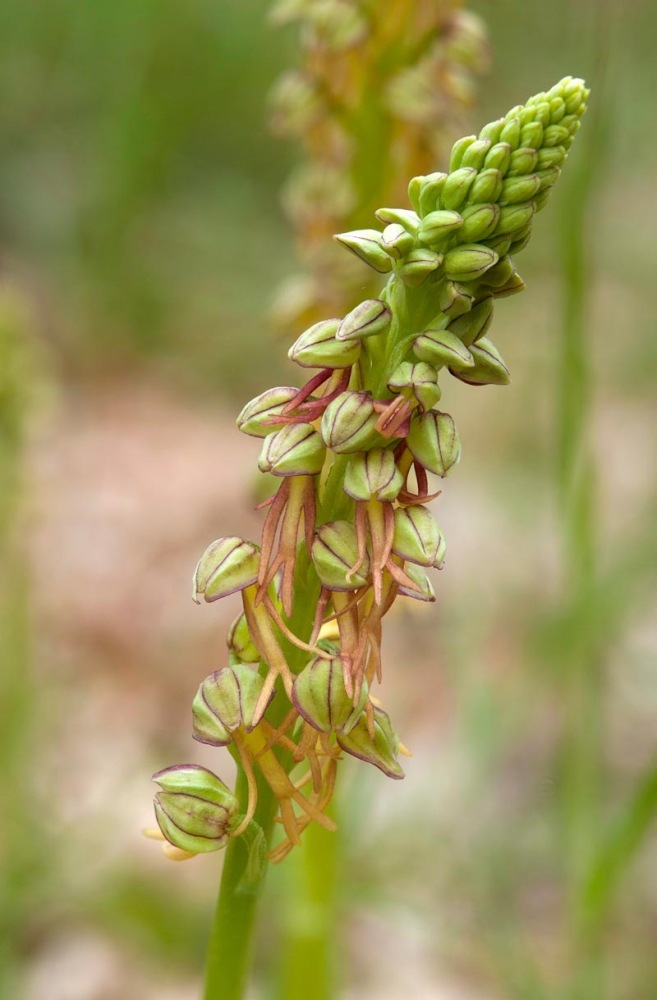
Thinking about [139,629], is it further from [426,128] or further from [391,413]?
[391,413]

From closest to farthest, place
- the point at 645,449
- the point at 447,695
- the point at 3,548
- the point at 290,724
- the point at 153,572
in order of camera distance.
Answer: the point at 290,724 → the point at 3,548 → the point at 447,695 → the point at 153,572 → the point at 645,449

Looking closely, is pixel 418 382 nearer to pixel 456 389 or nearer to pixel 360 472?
pixel 360 472

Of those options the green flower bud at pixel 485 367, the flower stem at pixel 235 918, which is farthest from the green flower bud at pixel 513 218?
the flower stem at pixel 235 918

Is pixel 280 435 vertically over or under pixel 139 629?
under

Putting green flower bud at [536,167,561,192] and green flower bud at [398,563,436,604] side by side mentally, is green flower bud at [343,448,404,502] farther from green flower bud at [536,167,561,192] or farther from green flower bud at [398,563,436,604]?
green flower bud at [536,167,561,192]

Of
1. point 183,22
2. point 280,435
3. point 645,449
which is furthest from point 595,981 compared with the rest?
point 183,22

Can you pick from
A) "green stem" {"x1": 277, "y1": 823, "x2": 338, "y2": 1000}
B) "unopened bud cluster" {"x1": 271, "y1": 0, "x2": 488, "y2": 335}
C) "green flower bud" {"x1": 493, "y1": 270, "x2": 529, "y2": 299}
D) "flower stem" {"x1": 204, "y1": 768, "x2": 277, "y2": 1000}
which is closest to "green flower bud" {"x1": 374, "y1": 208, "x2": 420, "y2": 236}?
"green flower bud" {"x1": 493, "y1": 270, "x2": 529, "y2": 299}

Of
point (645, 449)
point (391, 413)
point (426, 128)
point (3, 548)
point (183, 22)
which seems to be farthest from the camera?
point (183, 22)

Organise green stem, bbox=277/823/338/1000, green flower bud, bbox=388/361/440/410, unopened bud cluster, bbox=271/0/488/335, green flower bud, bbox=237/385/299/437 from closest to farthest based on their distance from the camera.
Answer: green flower bud, bbox=388/361/440/410 < green flower bud, bbox=237/385/299/437 < unopened bud cluster, bbox=271/0/488/335 < green stem, bbox=277/823/338/1000
